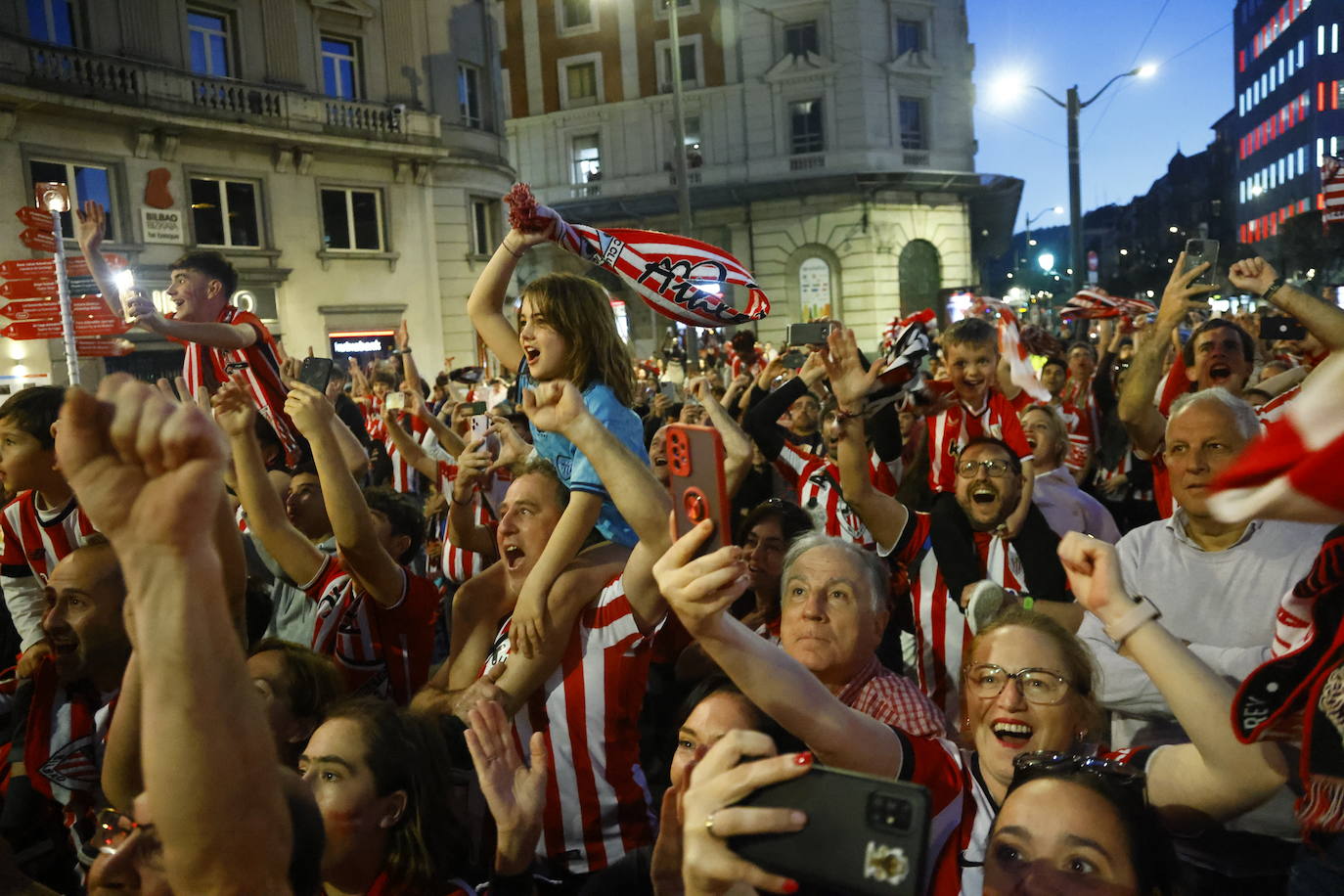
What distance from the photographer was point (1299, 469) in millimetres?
1043

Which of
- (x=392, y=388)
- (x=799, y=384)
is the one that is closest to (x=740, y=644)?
(x=799, y=384)

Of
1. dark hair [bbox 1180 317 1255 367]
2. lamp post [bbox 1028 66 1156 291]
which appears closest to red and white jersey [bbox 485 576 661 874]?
dark hair [bbox 1180 317 1255 367]

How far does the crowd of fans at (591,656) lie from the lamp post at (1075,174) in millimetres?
11944

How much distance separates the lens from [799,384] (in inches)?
205

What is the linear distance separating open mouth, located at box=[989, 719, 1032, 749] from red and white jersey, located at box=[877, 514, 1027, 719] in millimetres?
1254

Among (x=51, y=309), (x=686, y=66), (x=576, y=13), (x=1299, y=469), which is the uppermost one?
(x=576, y=13)

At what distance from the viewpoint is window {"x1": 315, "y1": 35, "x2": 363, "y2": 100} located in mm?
21984

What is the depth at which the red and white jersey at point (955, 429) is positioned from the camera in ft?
17.2

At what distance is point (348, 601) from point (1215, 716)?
8.55 ft

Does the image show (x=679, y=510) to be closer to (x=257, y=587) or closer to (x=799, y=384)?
(x=257, y=587)

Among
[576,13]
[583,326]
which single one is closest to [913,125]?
[576,13]

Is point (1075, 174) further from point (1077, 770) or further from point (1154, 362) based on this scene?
point (1077, 770)

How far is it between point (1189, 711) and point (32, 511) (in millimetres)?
4118

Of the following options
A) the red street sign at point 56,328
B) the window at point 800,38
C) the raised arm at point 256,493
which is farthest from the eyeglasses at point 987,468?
the window at point 800,38
